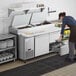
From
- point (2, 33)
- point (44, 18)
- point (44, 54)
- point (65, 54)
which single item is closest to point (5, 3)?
point (2, 33)

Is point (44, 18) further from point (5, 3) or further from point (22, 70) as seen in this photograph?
point (22, 70)

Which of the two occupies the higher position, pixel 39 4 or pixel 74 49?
pixel 39 4

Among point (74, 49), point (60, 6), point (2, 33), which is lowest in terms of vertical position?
point (74, 49)

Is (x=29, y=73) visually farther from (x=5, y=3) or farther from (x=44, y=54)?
(x=5, y=3)

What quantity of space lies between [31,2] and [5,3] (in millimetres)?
745

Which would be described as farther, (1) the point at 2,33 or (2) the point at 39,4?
(2) the point at 39,4

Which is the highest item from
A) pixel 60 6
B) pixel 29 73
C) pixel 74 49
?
pixel 60 6

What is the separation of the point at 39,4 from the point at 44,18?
401 mm


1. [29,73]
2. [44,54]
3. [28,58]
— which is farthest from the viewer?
[44,54]

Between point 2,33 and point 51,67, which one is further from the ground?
point 2,33

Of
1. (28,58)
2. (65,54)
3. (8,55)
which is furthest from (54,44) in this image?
(8,55)

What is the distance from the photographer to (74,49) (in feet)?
16.8

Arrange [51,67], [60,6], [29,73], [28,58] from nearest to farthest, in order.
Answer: [29,73] → [51,67] → [28,58] → [60,6]

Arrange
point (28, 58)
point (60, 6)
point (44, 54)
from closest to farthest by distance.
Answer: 1. point (28, 58)
2. point (44, 54)
3. point (60, 6)
